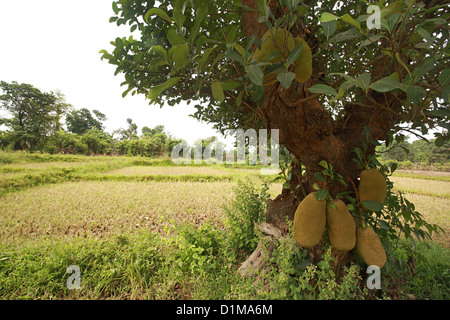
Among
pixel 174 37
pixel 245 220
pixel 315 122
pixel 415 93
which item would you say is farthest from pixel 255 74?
pixel 245 220

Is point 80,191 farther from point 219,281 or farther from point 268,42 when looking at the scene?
point 268,42

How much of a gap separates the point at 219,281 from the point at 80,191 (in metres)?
2.41

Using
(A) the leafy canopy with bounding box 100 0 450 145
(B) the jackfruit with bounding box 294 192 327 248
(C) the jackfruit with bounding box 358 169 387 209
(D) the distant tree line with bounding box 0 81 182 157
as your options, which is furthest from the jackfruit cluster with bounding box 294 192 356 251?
(D) the distant tree line with bounding box 0 81 182 157

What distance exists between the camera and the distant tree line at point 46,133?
2898 millimetres

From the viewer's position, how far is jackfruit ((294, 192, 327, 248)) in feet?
1.97

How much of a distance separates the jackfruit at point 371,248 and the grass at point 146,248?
84 mm

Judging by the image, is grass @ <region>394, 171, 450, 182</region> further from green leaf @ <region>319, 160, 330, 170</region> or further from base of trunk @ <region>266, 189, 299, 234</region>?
green leaf @ <region>319, 160, 330, 170</region>

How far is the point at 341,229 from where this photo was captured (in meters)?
0.62

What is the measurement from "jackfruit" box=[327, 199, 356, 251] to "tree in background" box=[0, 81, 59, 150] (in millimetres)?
4113

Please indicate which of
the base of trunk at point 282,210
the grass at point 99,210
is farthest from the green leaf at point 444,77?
the grass at point 99,210

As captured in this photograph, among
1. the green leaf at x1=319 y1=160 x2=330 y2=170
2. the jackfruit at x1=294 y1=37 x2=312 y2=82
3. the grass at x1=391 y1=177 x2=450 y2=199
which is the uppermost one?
the jackfruit at x1=294 y1=37 x2=312 y2=82

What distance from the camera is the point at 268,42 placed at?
40 cm

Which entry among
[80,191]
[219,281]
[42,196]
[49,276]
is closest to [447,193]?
[219,281]

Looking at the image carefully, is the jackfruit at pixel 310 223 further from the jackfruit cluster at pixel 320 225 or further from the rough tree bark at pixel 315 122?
the rough tree bark at pixel 315 122
